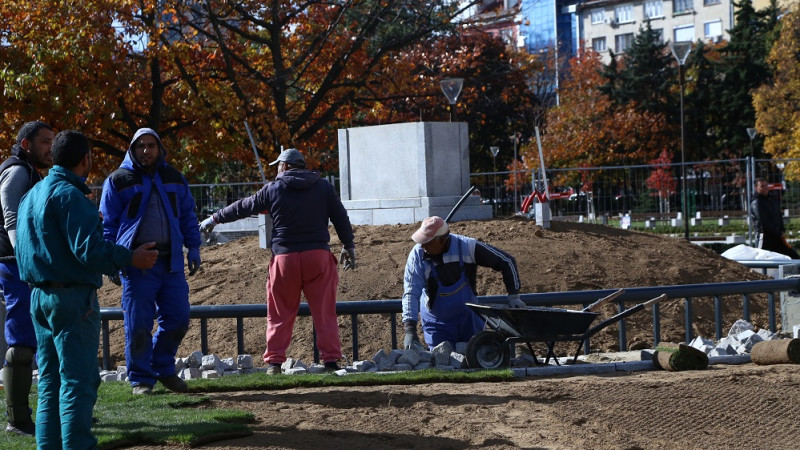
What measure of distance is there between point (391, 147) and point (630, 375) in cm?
657

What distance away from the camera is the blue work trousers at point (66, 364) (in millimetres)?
5480

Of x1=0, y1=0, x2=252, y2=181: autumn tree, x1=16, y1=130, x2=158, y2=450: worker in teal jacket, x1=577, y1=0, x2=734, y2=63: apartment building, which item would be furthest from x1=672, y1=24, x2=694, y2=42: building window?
x1=16, y1=130, x2=158, y2=450: worker in teal jacket

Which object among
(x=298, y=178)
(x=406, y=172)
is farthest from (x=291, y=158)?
(x=406, y=172)

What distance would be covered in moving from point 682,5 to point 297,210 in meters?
89.4

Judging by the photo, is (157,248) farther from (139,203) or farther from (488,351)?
(488,351)

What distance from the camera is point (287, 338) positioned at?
9328 mm

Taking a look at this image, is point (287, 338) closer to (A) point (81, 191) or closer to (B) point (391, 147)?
(A) point (81, 191)

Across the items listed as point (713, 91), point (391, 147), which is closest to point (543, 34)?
point (713, 91)

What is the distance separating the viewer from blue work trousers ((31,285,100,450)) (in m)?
5.48

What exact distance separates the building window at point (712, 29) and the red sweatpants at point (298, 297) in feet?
284

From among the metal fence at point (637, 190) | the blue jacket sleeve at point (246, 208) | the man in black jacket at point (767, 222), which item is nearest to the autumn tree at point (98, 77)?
the metal fence at point (637, 190)

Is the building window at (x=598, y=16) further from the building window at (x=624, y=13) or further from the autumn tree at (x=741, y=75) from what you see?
the autumn tree at (x=741, y=75)

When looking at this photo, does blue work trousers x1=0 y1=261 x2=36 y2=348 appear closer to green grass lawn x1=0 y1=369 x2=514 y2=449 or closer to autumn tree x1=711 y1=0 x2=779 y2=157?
green grass lawn x1=0 y1=369 x2=514 y2=449

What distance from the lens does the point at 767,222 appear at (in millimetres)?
17797
